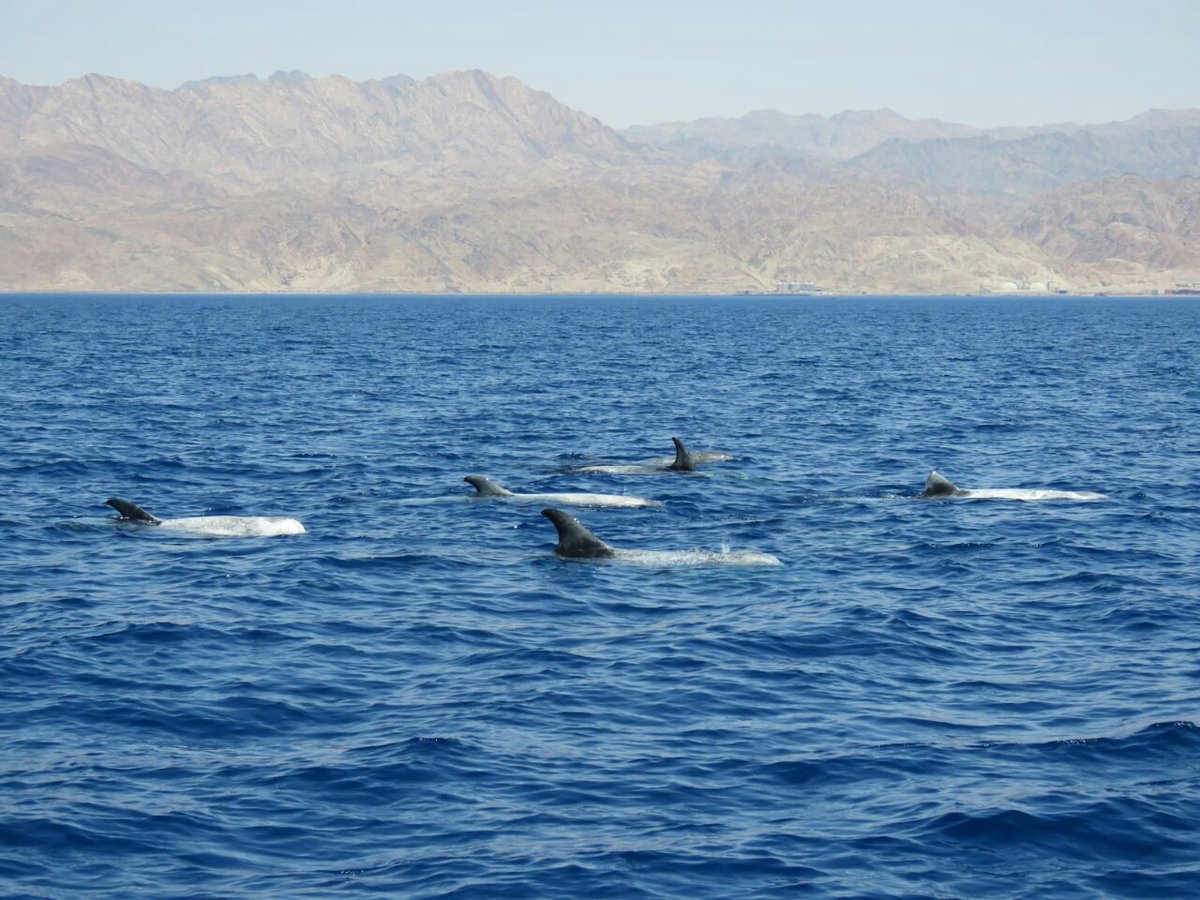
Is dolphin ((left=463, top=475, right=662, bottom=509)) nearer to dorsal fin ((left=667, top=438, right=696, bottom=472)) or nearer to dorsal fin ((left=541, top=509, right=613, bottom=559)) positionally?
dorsal fin ((left=667, top=438, right=696, bottom=472))

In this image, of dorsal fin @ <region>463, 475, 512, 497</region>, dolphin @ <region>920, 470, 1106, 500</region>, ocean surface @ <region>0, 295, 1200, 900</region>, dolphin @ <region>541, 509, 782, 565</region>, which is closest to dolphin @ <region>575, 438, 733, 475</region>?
ocean surface @ <region>0, 295, 1200, 900</region>

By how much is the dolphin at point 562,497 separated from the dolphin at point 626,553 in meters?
6.79

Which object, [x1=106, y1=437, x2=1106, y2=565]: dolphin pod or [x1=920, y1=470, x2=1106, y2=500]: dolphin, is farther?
[x1=920, y1=470, x2=1106, y2=500]: dolphin

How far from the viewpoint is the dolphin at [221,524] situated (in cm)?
3416

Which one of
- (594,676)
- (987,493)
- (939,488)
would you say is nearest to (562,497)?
(939,488)

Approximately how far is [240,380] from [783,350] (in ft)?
190

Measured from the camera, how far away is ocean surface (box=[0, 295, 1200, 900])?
1611 centimetres

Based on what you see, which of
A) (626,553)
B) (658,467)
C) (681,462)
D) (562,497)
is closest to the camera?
(626,553)

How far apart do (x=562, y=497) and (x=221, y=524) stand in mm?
9278

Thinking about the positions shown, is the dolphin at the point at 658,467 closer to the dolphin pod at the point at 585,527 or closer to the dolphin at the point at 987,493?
the dolphin pod at the point at 585,527

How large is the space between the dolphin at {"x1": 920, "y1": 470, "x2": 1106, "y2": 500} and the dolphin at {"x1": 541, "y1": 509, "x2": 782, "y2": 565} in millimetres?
10231

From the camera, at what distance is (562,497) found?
39.3 metres

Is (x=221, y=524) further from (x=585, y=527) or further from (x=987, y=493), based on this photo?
(x=987, y=493)

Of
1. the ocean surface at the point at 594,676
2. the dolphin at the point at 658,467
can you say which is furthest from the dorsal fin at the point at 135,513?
the dolphin at the point at 658,467
